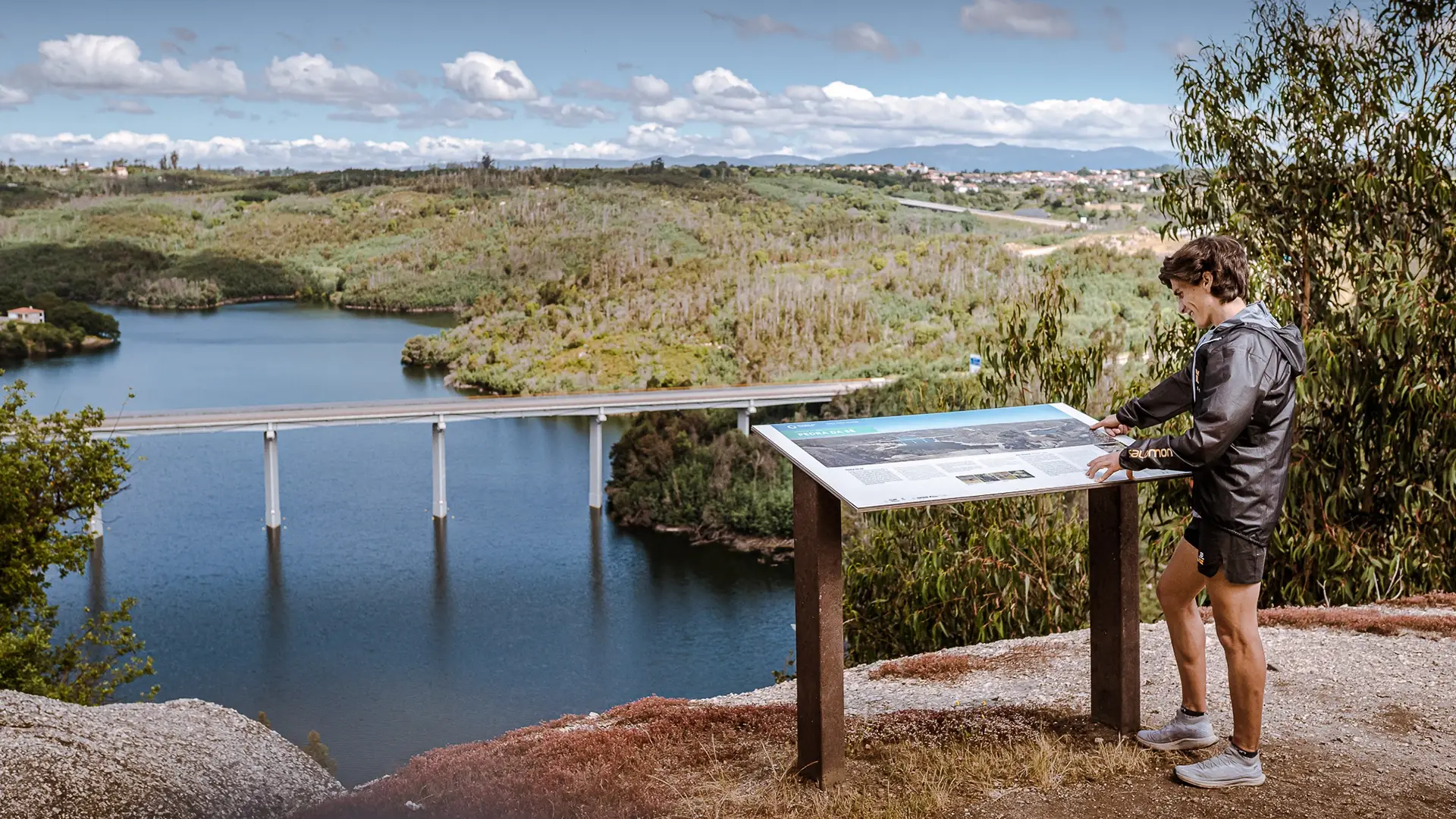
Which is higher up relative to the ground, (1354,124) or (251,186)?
(251,186)

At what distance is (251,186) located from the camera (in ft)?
290

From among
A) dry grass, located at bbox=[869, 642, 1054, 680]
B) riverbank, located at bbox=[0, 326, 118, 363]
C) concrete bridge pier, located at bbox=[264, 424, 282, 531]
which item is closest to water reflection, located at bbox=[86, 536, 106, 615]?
concrete bridge pier, located at bbox=[264, 424, 282, 531]

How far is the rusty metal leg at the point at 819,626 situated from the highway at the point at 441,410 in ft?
102

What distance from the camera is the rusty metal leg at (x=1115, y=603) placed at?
13.7 feet

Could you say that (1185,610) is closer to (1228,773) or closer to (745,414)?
(1228,773)

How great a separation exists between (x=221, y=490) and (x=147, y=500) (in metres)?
1.99

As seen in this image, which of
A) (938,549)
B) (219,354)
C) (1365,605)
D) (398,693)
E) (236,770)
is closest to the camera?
(236,770)

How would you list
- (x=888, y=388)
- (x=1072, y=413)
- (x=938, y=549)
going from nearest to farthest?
1. (x=1072, y=413)
2. (x=938, y=549)
3. (x=888, y=388)

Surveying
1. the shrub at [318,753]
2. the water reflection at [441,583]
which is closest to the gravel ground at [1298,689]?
the shrub at [318,753]

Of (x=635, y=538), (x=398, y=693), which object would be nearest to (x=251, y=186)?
(x=635, y=538)

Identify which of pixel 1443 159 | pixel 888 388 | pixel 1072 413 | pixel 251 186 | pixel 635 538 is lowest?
pixel 635 538

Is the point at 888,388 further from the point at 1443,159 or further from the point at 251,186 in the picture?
the point at 251,186

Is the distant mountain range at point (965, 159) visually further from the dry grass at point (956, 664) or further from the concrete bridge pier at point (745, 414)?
the dry grass at point (956, 664)

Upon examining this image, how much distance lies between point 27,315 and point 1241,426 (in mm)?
63979
